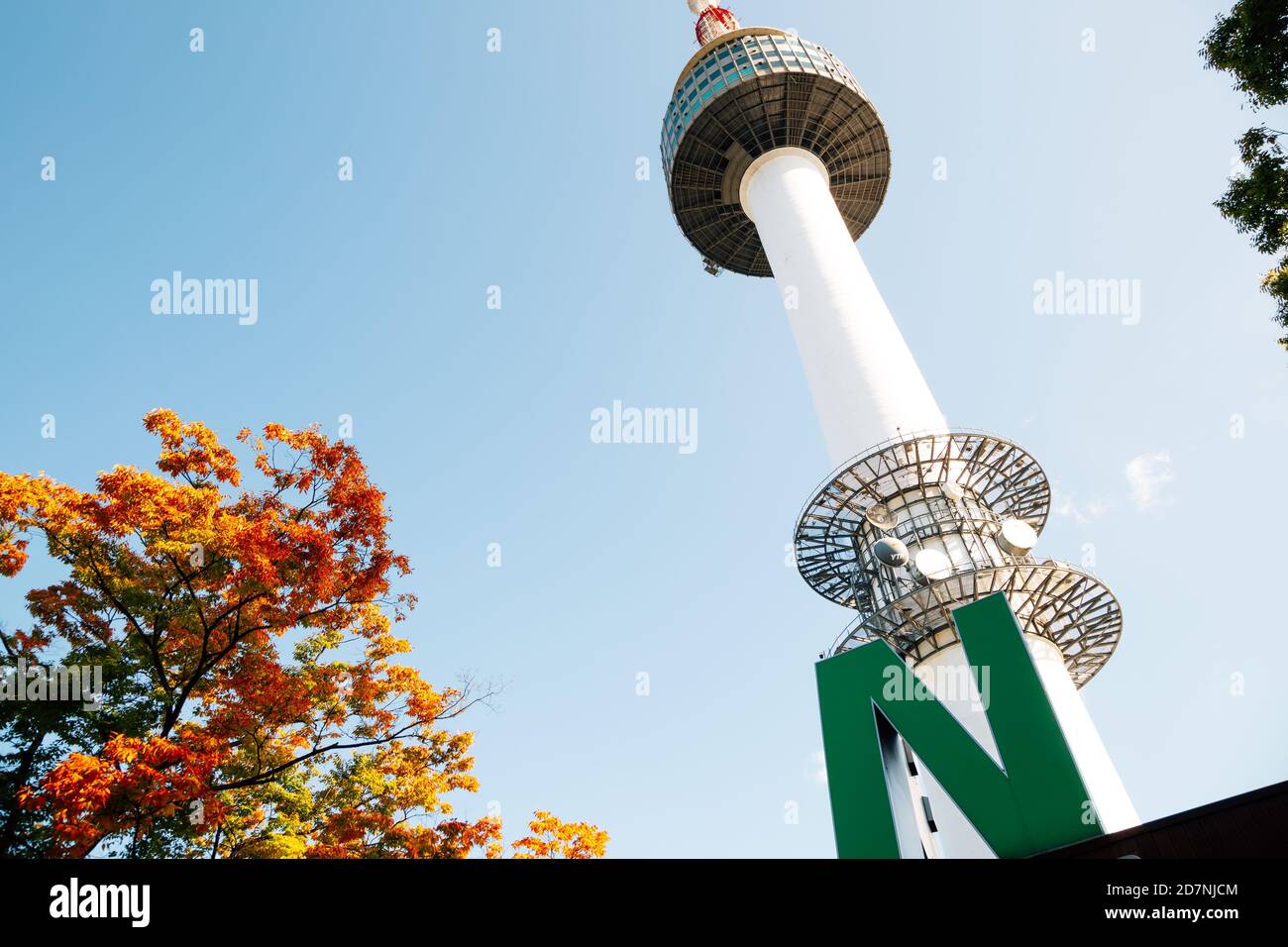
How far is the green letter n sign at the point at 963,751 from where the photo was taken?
16953 mm

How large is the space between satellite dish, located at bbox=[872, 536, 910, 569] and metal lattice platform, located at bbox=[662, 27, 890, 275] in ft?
92.1

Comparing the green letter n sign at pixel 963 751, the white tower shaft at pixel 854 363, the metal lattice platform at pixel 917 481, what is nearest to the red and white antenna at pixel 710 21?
the white tower shaft at pixel 854 363

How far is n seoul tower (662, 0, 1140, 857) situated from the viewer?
2473cm

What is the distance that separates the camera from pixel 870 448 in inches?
1152

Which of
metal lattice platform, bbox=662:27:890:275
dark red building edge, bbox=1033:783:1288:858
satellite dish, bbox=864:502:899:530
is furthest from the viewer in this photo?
metal lattice platform, bbox=662:27:890:275

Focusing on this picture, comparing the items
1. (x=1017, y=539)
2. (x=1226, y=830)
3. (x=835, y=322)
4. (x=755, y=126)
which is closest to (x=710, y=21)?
(x=755, y=126)

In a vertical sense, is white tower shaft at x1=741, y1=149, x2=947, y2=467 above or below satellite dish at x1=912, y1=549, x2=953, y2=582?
above

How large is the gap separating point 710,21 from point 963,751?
4884 centimetres

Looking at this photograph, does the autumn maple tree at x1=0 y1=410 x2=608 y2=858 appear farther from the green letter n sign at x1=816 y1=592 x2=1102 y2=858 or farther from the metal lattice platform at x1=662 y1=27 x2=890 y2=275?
the metal lattice platform at x1=662 y1=27 x2=890 y2=275

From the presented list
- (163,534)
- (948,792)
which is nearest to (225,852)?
(163,534)

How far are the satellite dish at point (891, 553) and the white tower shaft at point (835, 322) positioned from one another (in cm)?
478

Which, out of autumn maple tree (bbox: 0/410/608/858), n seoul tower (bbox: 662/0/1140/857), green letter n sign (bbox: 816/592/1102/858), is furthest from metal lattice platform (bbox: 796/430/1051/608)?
autumn maple tree (bbox: 0/410/608/858)

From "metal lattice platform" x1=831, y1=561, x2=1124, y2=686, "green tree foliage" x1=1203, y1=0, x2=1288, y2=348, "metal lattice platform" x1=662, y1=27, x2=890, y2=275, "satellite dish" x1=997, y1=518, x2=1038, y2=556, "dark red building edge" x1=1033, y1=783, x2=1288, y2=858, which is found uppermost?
"metal lattice platform" x1=662, y1=27, x2=890, y2=275

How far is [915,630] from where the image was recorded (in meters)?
25.2
